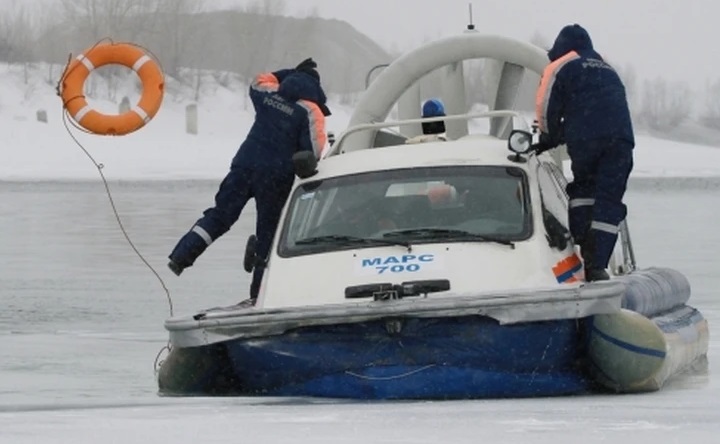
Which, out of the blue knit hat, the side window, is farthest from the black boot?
the blue knit hat

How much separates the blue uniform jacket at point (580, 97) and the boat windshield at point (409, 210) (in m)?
0.34

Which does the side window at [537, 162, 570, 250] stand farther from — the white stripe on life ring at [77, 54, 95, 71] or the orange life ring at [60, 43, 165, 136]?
the white stripe on life ring at [77, 54, 95, 71]

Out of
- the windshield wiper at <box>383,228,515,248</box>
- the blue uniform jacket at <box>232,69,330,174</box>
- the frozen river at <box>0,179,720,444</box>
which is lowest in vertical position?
the frozen river at <box>0,179,720,444</box>

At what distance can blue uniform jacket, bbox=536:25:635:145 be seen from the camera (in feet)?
29.0

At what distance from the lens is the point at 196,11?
90.8 meters

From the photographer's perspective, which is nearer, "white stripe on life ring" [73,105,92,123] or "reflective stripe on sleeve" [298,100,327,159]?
"reflective stripe on sleeve" [298,100,327,159]

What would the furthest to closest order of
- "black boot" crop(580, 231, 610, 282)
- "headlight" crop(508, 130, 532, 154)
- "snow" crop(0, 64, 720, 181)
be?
"snow" crop(0, 64, 720, 181) → "headlight" crop(508, 130, 532, 154) → "black boot" crop(580, 231, 610, 282)

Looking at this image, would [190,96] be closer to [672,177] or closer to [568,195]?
[672,177]

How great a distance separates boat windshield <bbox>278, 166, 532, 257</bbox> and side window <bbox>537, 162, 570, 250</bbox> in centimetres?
12

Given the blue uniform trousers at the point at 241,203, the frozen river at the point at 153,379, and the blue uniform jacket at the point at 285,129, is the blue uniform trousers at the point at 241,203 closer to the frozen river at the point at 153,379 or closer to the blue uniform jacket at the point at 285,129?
the blue uniform jacket at the point at 285,129

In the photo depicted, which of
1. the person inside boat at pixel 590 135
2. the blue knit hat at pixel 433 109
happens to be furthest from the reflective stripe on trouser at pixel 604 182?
the blue knit hat at pixel 433 109

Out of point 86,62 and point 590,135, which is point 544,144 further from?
point 86,62

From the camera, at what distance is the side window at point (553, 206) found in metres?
8.63

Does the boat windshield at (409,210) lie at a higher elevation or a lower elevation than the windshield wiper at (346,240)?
higher
